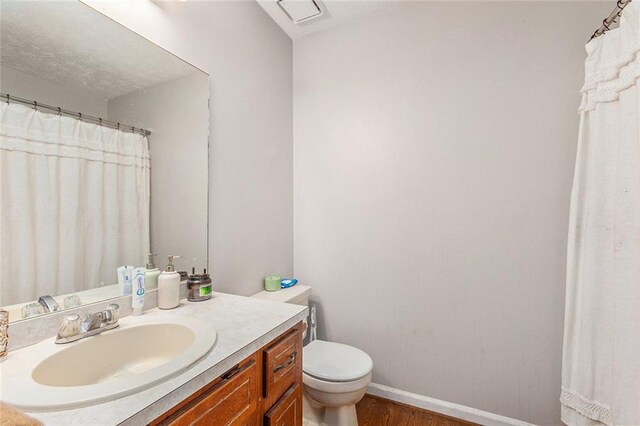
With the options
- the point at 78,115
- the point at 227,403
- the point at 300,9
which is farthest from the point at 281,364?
the point at 300,9

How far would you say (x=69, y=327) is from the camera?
2.72 ft

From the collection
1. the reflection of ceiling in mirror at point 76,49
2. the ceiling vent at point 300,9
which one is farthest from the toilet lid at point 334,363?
the ceiling vent at point 300,9

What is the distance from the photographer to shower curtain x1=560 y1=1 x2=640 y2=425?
1.00m

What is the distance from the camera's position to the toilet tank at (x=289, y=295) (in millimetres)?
1693

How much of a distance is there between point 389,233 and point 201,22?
155 cm

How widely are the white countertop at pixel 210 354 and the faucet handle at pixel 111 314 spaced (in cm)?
18

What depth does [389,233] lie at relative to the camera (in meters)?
1.84

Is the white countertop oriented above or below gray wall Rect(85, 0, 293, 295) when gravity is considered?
below

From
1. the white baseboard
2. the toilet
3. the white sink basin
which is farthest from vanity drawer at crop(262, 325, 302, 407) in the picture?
the white baseboard

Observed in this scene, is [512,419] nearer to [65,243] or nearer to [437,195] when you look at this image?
[437,195]

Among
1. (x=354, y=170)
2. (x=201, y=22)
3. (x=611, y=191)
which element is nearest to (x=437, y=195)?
(x=354, y=170)

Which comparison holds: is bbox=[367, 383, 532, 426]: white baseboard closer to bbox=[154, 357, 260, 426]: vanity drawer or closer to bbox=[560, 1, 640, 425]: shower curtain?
bbox=[560, 1, 640, 425]: shower curtain

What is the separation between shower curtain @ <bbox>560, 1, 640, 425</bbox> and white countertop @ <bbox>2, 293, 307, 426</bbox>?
1.16m

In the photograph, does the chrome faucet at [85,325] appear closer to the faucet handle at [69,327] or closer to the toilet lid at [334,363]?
the faucet handle at [69,327]
